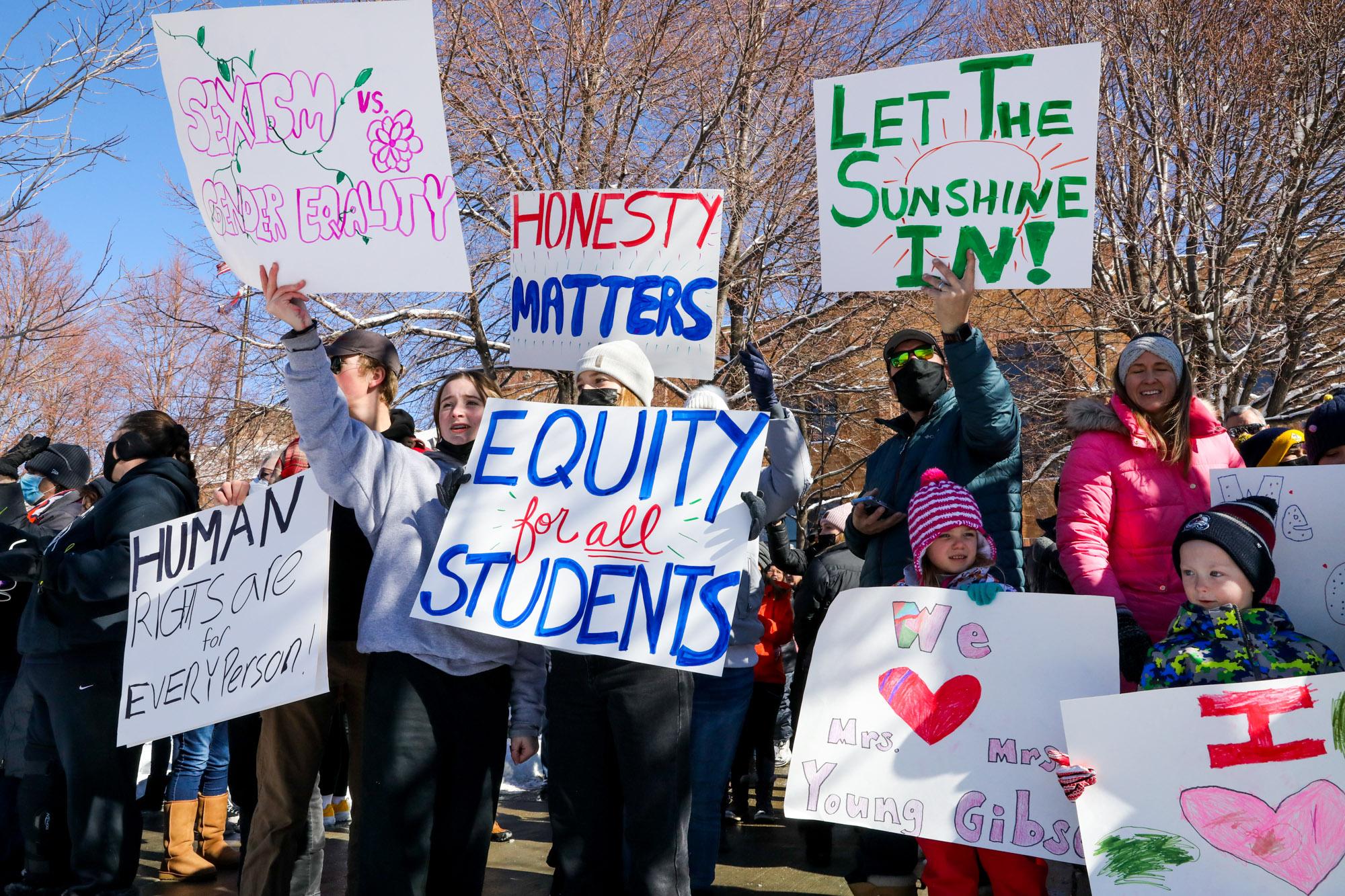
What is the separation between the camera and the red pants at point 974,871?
299cm

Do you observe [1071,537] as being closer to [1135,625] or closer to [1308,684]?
[1135,625]

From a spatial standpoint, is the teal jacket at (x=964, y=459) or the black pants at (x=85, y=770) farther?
the black pants at (x=85, y=770)

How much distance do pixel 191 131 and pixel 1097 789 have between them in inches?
132

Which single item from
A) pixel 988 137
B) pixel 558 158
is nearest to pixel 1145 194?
pixel 558 158

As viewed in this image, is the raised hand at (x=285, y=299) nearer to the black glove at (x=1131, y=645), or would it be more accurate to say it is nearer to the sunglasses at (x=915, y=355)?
the sunglasses at (x=915, y=355)

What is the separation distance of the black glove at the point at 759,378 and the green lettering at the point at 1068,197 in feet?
3.64

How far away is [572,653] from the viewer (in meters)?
3.01

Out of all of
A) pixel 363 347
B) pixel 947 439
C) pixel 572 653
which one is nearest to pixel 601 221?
pixel 363 347

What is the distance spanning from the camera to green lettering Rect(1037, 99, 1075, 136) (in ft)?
11.4

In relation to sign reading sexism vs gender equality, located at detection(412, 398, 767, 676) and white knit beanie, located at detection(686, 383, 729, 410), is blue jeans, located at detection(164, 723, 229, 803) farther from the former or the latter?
white knit beanie, located at detection(686, 383, 729, 410)

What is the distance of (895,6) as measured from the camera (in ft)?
44.4

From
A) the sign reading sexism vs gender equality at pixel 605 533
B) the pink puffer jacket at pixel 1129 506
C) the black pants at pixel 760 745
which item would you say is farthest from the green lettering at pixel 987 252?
the black pants at pixel 760 745

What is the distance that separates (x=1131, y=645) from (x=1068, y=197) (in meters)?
Result: 1.49

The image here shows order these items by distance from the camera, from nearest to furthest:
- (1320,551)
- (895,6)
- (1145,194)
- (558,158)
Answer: (1320,551) < (1145,194) < (558,158) < (895,6)
